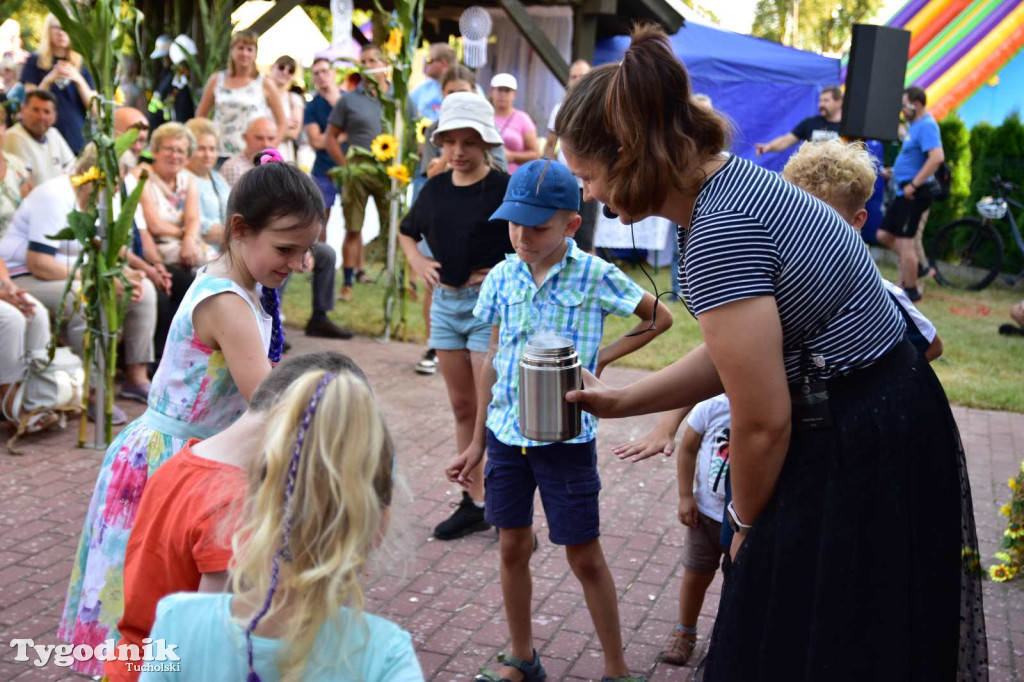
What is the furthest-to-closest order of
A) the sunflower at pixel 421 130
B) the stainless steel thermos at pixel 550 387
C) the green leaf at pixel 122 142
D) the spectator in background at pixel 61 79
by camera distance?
the spectator in background at pixel 61 79
the sunflower at pixel 421 130
the green leaf at pixel 122 142
the stainless steel thermos at pixel 550 387

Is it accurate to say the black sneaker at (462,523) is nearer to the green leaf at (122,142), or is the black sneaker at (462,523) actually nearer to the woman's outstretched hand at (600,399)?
the woman's outstretched hand at (600,399)

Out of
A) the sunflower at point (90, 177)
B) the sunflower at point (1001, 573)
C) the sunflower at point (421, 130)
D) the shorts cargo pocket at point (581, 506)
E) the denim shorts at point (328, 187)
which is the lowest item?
the sunflower at point (1001, 573)

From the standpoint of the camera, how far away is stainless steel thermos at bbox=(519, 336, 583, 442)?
260 centimetres

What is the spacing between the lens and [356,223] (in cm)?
1005

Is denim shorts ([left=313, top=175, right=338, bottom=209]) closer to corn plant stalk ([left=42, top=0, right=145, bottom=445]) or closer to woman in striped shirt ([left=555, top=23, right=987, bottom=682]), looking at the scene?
corn plant stalk ([left=42, top=0, right=145, bottom=445])

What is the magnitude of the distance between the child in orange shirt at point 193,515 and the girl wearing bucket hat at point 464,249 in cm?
265

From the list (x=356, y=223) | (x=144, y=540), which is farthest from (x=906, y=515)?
(x=356, y=223)

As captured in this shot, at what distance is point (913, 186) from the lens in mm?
11594

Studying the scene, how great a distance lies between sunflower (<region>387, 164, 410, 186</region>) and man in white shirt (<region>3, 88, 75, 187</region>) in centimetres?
231

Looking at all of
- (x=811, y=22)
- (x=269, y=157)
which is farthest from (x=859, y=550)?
(x=811, y=22)

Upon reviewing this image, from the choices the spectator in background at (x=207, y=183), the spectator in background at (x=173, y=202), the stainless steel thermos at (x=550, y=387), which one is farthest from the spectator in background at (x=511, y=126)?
the stainless steel thermos at (x=550, y=387)

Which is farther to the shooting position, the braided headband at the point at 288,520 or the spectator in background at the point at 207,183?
the spectator in background at the point at 207,183

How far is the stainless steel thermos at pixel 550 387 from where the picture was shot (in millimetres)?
2598

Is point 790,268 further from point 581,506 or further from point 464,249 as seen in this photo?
point 464,249
